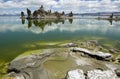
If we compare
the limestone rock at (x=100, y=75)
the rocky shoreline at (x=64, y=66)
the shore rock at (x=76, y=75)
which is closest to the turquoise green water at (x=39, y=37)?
the rocky shoreline at (x=64, y=66)

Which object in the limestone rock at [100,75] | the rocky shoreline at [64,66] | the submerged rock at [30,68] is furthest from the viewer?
the submerged rock at [30,68]

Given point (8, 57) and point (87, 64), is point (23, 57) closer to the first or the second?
point (8, 57)

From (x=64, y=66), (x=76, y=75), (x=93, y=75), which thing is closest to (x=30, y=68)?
(x=64, y=66)

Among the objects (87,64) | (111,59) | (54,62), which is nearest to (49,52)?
(54,62)

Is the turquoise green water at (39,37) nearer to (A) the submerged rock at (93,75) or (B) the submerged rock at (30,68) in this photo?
(B) the submerged rock at (30,68)

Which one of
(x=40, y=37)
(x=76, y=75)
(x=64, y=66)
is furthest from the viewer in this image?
(x=40, y=37)

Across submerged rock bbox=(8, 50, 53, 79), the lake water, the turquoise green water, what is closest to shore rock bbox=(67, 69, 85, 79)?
submerged rock bbox=(8, 50, 53, 79)

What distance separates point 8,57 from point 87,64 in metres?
14.6

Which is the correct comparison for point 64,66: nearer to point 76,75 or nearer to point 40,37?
point 76,75

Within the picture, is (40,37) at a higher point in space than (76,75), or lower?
lower

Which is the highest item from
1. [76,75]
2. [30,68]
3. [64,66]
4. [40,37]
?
[76,75]

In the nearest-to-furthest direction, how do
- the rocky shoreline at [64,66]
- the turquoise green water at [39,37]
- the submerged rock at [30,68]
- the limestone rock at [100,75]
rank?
the limestone rock at [100,75] < the rocky shoreline at [64,66] < the submerged rock at [30,68] < the turquoise green water at [39,37]

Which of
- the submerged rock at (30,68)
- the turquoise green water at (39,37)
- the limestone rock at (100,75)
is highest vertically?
the limestone rock at (100,75)

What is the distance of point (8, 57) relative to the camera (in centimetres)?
3709
